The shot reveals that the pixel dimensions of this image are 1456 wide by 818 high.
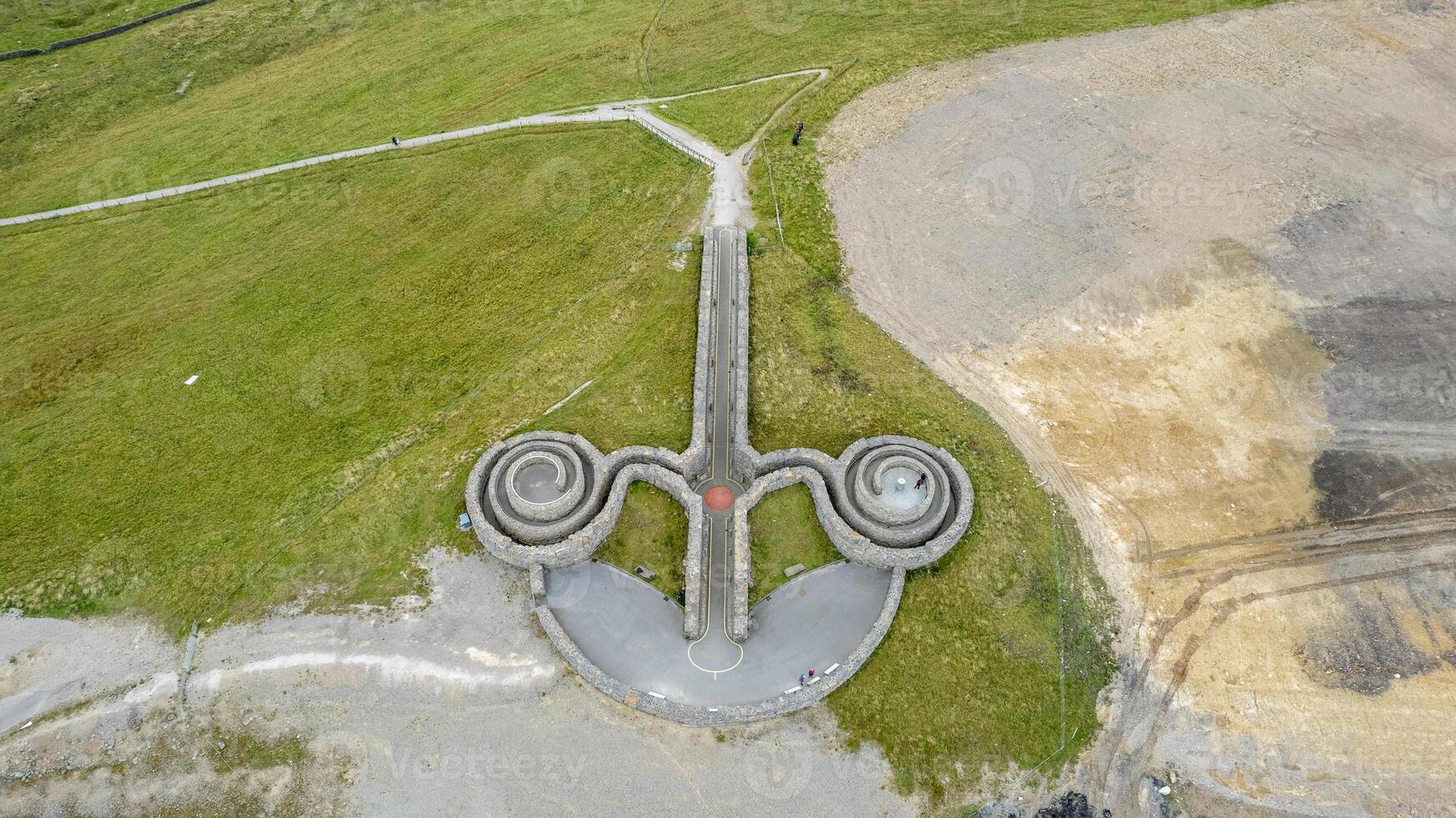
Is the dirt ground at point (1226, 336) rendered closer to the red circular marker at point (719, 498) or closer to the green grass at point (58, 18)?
the red circular marker at point (719, 498)

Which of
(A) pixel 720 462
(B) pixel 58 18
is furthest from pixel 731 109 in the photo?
(B) pixel 58 18

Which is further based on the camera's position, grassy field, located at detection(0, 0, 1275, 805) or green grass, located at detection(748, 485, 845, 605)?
green grass, located at detection(748, 485, 845, 605)

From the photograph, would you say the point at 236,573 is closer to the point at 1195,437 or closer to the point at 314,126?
the point at 314,126

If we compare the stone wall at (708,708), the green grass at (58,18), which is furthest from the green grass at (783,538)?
the green grass at (58,18)

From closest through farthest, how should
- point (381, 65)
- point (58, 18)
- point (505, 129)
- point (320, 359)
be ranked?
point (320, 359) → point (505, 129) → point (381, 65) → point (58, 18)

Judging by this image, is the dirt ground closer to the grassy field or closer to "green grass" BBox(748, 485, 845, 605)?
the grassy field

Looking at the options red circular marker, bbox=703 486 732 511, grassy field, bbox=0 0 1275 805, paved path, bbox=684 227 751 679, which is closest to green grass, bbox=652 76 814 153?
grassy field, bbox=0 0 1275 805

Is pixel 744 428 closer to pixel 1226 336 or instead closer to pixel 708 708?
pixel 708 708
